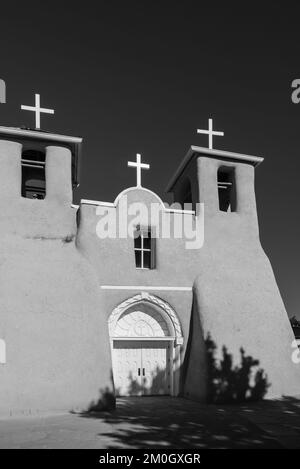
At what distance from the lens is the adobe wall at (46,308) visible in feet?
39.7

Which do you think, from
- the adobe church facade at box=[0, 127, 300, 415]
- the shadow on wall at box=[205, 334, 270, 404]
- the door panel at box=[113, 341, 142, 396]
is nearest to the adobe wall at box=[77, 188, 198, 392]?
the adobe church facade at box=[0, 127, 300, 415]

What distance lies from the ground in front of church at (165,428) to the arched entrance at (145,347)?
1739mm

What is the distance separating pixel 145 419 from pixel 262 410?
3.55m

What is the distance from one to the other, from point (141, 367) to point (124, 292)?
8.87 ft

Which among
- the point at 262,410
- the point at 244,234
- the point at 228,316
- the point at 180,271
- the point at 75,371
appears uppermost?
the point at 244,234

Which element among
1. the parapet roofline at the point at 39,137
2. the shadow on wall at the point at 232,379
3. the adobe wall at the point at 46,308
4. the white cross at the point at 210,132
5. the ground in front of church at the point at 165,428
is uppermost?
the white cross at the point at 210,132

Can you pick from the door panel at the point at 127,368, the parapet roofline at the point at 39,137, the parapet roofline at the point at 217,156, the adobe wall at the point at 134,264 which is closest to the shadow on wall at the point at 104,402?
the door panel at the point at 127,368

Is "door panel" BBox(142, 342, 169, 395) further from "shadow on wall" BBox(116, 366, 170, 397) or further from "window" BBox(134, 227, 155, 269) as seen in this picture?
"window" BBox(134, 227, 155, 269)

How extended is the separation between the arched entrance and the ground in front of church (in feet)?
5.71

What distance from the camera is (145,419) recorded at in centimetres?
1136

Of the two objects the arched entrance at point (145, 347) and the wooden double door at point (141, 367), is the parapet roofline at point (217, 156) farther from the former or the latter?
the wooden double door at point (141, 367)
